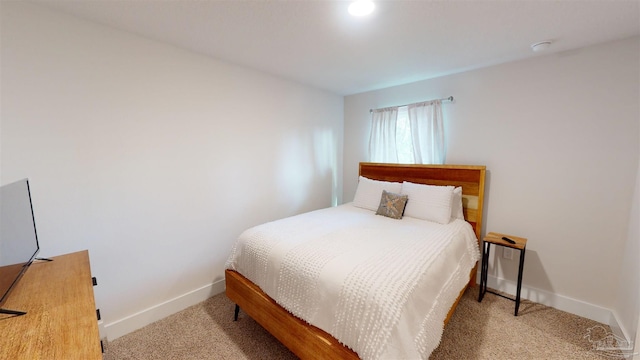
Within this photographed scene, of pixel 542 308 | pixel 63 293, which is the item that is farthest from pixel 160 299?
pixel 542 308

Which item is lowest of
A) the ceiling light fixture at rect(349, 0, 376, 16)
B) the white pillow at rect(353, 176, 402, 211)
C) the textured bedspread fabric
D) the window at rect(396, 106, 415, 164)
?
the textured bedspread fabric

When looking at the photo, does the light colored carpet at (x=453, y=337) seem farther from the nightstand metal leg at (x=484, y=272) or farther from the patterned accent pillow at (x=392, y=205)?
the patterned accent pillow at (x=392, y=205)

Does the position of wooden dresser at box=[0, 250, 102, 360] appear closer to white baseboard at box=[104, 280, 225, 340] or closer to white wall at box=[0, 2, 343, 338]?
white wall at box=[0, 2, 343, 338]

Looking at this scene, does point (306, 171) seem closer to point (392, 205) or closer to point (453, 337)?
point (392, 205)

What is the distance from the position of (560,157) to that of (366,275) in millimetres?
2142

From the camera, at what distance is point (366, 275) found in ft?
4.43

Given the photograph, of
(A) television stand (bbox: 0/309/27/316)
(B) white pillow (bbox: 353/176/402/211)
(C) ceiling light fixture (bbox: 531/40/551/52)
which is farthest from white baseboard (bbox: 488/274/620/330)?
(A) television stand (bbox: 0/309/27/316)

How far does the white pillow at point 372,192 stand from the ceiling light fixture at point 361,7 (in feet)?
5.91

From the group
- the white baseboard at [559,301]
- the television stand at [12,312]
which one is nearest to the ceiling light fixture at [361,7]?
the television stand at [12,312]

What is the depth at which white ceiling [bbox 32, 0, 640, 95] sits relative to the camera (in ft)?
4.97

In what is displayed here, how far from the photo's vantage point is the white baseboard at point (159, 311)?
1907 millimetres

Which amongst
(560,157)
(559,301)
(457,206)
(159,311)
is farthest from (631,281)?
(159,311)

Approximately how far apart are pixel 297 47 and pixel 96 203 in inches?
76.2

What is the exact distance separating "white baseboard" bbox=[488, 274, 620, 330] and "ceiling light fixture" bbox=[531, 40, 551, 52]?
2126 millimetres
